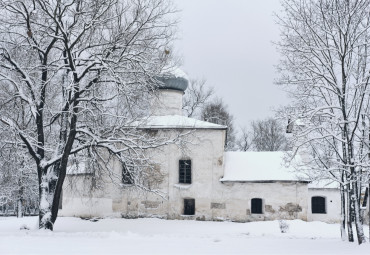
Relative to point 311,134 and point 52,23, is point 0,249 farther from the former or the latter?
point 311,134

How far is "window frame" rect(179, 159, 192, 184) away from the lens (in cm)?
2214

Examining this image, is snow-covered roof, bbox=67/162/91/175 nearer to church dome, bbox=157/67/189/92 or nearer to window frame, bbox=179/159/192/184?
window frame, bbox=179/159/192/184

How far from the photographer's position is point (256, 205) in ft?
71.3

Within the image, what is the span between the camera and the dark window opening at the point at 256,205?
21672 mm

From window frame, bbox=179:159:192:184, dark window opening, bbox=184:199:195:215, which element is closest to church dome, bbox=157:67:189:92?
window frame, bbox=179:159:192:184

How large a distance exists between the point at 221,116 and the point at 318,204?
60.1 ft

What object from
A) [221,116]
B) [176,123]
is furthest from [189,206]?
[221,116]

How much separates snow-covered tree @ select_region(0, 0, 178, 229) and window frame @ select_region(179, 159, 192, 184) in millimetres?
7175

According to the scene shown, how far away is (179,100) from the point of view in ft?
78.0

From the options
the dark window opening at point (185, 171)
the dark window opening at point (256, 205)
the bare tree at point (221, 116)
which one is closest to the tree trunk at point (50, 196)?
the dark window opening at point (185, 171)

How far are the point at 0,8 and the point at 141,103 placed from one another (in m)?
5.33

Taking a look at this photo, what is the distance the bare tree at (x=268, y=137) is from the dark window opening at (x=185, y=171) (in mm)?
23652

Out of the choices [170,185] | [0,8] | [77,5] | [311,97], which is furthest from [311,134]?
[170,185]

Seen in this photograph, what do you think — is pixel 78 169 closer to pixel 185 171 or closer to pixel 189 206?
pixel 185 171
